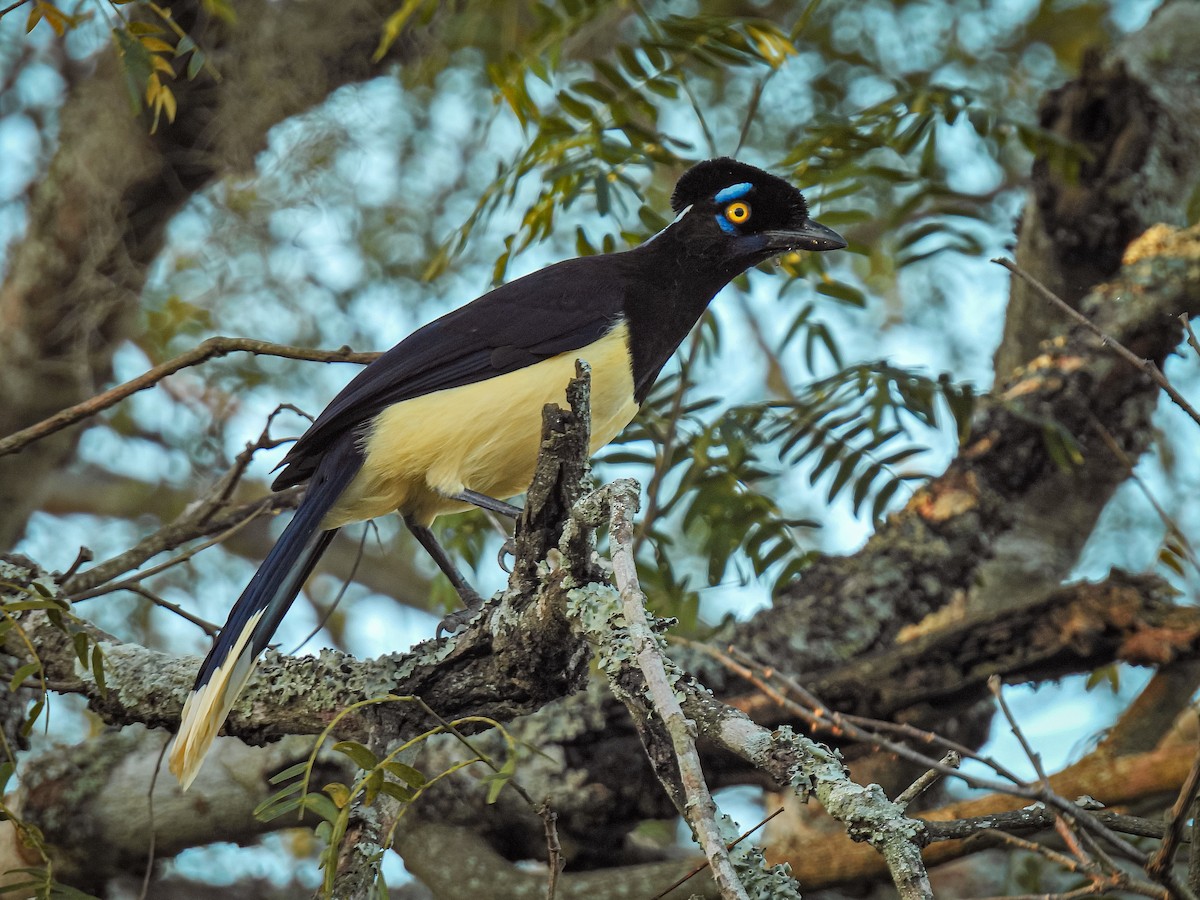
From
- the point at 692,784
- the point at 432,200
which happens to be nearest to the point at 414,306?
the point at 432,200

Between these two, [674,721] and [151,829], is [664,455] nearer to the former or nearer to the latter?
[151,829]

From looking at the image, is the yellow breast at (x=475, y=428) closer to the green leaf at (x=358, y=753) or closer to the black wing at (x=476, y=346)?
the black wing at (x=476, y=346)

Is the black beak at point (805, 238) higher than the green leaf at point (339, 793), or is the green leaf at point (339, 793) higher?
the black beak at point (805, 238)

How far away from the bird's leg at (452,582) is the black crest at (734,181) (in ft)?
4.64

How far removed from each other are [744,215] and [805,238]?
21cm

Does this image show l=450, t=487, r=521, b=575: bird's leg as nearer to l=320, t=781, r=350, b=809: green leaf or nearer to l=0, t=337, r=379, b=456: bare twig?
l=0, t=337, r=379, b=456: bare twig

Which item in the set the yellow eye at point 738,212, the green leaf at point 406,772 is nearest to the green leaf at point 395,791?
the green leaf at point 406,772

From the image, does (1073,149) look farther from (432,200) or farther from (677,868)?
(432,200)

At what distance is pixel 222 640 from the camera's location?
3.10m

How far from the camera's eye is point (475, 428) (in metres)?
3.64

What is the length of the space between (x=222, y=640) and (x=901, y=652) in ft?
7.34

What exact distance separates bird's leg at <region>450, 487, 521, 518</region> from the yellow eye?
4.03 ft

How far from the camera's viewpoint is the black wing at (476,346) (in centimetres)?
368

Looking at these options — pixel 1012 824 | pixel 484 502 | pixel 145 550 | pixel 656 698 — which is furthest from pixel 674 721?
pixel 145 550
